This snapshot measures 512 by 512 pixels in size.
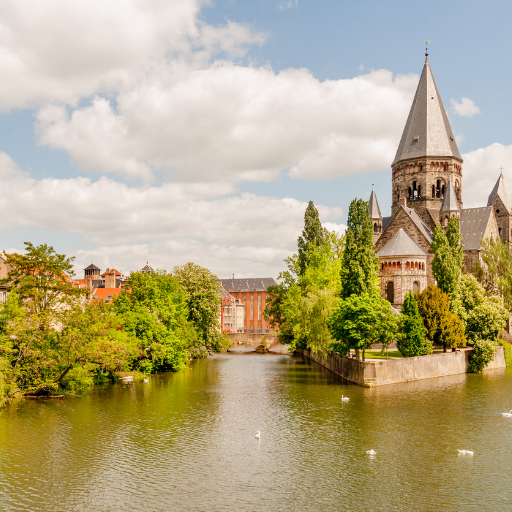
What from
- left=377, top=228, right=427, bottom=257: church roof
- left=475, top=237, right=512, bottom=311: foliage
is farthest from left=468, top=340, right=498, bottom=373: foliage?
left=377, top=228, right=427, bottom=257: church roof

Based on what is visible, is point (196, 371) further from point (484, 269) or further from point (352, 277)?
point (484, 269)

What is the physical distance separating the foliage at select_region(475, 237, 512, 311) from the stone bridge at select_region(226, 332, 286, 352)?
162ft

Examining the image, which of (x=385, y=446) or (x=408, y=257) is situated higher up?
(x=408, y=257)

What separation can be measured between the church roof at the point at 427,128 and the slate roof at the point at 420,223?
12.3m

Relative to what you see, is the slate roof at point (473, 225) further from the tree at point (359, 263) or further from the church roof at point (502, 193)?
the tree at point (359, 263)

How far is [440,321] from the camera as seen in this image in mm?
64125

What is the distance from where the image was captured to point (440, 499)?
23.1 meters

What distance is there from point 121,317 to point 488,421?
130ft

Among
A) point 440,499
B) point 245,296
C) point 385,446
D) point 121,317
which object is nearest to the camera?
point 440,499

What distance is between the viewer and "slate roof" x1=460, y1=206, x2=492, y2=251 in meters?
96.4

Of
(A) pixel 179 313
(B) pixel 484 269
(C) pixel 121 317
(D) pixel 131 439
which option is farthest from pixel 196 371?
(B) pixel 484 269

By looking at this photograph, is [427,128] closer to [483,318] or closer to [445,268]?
[445,268]

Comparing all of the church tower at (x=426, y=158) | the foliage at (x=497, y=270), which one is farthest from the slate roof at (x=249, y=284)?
the foliage at (x=497, y=270)

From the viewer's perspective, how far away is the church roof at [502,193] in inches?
4262
